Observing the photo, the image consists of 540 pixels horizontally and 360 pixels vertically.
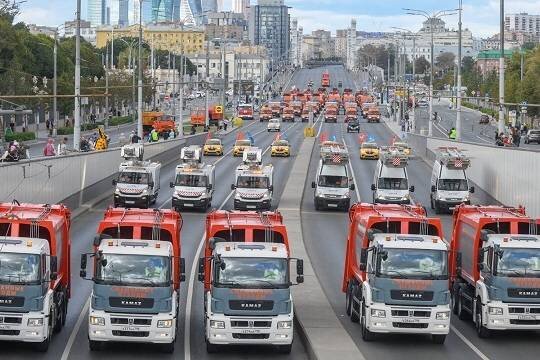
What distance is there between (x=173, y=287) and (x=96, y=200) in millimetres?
32251

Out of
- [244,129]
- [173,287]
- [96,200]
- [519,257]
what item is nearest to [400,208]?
[519,257]

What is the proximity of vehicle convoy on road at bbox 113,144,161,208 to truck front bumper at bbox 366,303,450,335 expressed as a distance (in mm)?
29321

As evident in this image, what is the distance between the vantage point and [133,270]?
77.7 ft

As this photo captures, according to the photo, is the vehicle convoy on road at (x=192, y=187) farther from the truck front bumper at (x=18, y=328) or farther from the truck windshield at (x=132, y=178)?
the truck front bumper at (x=18, y=328)

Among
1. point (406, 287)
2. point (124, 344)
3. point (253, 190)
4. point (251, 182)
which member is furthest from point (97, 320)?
point (251, 182)

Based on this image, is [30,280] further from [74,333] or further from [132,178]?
[132,178]

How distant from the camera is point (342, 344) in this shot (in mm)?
24406

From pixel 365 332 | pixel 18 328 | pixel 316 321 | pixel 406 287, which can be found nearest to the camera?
pixel 18 328

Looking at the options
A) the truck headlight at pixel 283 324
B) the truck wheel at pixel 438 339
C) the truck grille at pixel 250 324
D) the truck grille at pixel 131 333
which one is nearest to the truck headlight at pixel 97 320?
the truck grille at pixel 131 333

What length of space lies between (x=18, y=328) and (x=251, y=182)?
30654mm

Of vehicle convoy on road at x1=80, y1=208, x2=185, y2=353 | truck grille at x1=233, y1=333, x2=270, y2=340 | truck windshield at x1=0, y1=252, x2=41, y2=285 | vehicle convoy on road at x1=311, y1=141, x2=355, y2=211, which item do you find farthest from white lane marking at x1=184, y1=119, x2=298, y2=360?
vehicle convoy on road at x1=311, y1=141, x2=355, y2=211

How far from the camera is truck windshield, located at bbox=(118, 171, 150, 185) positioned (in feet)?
177

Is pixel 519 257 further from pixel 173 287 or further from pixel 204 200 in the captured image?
pixel 204 200

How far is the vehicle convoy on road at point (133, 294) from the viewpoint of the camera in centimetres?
2333
